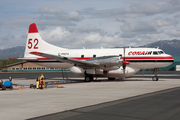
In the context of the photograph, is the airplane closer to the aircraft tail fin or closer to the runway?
the aircraft tail fin

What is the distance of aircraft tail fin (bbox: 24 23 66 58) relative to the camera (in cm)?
3753

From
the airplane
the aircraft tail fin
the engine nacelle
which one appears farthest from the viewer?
the aircraft tail fin

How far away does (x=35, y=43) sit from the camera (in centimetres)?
3781

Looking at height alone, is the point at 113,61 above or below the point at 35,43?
below

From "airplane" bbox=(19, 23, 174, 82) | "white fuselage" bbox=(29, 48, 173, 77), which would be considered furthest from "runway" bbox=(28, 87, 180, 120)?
"white fuselage" bbox=(29, 48, 173, 77)

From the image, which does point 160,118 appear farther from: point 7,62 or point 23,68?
point 7,62

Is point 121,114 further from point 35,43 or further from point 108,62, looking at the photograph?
point 35,43

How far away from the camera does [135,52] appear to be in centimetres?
3161

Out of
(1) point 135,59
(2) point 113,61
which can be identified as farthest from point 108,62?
(1) point 135,59

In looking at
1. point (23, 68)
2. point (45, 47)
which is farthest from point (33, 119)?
point (23, 68)

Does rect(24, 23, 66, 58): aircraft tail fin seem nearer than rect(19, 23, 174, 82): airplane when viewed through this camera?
No

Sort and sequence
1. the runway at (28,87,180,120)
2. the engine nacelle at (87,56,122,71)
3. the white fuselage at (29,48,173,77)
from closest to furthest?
the runway at (28,87,180,120) → the engine nacelle at (87,56,122,71) → the white fuselage at (29,48,173,77)

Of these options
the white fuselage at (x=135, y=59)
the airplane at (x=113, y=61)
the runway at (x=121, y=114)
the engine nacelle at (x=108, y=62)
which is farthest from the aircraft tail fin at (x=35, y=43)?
the runway at (x=121, y=114)

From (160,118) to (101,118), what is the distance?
2.31 metres
